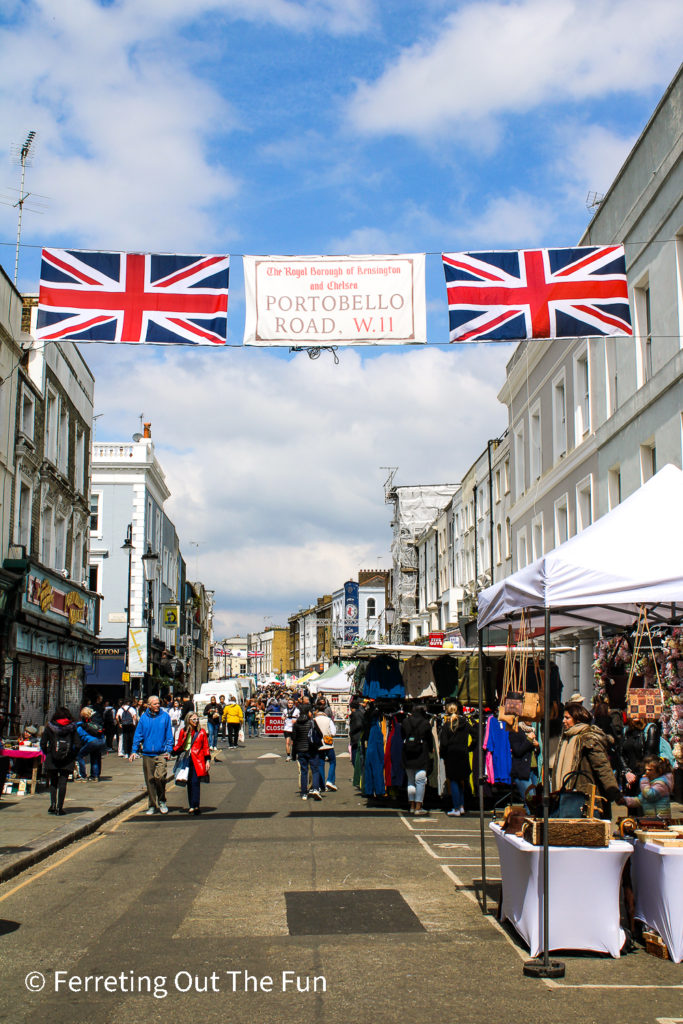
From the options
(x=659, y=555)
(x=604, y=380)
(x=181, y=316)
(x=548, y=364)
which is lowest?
(x=659, y=555)

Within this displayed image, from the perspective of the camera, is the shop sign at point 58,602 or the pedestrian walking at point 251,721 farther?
the pedestrian walking at point 251,721

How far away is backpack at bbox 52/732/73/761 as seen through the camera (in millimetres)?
15352

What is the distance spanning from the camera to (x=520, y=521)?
33.2 meters

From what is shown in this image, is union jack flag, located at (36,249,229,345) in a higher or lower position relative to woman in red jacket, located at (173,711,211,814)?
higher

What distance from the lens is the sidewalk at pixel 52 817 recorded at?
11602mm

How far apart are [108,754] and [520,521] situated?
15550mm

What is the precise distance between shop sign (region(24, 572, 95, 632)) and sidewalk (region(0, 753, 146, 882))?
5.55 meters

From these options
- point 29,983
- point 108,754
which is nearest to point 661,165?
point 29,983

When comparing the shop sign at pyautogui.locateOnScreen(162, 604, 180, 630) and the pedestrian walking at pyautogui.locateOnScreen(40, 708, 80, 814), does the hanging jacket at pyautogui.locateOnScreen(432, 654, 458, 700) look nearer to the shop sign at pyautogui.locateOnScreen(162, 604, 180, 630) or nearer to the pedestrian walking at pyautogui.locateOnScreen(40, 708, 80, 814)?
the pedestrian walking at pyautogui.locateOnScreen(40, 708, 80, 814)

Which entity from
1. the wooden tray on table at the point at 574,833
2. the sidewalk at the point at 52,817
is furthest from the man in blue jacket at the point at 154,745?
the wooden tray on table at the point at 574,833

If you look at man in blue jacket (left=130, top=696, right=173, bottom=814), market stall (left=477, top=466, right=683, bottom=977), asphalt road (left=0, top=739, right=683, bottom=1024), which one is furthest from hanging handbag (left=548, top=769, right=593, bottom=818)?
man in blue jacket (left=130, top=696, right=173, bottom=814)

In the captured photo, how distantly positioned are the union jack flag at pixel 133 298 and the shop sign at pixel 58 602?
14810mm

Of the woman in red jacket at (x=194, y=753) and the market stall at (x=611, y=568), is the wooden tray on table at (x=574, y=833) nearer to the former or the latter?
the market stall at (x=611, y=568)

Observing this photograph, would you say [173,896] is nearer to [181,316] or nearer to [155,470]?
[181,316]
